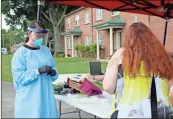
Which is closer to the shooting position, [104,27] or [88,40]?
[104,27]

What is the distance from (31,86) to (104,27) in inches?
863

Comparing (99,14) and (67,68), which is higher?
(99,14)

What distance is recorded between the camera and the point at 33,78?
3.13 m

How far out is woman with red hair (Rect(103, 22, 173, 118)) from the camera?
2.48 meters

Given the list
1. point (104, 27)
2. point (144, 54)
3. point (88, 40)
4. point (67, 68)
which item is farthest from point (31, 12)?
point (144, 54)

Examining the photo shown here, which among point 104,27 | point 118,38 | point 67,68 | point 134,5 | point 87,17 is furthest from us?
point 87,17

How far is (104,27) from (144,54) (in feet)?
73.7

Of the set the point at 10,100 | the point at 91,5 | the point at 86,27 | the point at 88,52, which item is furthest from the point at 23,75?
the point at 86,27

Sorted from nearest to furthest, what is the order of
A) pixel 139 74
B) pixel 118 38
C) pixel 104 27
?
pixel 139 74 → pixel 104 27 → pixel 118 38

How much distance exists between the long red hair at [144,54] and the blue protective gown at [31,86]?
3.66 ft

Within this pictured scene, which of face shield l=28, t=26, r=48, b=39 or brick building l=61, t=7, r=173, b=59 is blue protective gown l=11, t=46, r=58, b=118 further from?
brick building l=61, t=7, r=173, b=59

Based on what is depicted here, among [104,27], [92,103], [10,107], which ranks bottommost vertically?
[10,107]

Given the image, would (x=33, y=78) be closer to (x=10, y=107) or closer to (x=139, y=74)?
(x=139, y=74)

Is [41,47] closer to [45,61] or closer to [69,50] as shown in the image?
[45,61]
